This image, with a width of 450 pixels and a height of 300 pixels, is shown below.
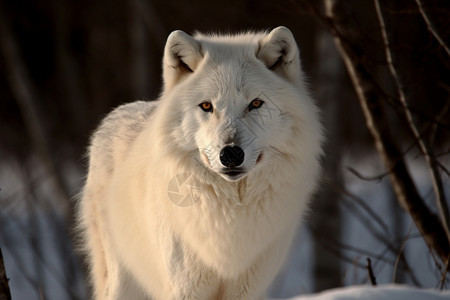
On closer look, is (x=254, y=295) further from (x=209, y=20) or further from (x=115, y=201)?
(x=209, y=20)

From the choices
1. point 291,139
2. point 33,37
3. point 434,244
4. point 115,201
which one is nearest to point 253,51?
point 291,139

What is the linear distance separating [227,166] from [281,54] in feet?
3.16

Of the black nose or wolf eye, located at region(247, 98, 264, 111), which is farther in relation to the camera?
wolf eye, located at region(247, 98, 264, 111)

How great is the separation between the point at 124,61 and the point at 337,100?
29.4 ft

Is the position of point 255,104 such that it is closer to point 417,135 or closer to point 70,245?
point 417,135

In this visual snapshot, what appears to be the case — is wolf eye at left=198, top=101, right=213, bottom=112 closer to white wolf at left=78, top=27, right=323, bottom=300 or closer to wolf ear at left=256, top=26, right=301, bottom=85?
white wolf at left=78, top=27, right=323, bottom=300

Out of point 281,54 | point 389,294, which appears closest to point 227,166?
point 281,54

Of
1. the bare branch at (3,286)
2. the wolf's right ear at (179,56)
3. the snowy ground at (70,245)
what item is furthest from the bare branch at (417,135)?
the bare branch at (3,286)

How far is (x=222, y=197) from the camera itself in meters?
3.17


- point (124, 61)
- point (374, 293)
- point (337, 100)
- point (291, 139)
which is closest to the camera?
point (291, 139)

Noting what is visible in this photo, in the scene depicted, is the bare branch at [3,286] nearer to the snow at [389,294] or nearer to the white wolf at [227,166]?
the white wolf at [227,166]

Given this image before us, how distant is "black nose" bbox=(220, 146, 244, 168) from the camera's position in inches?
110

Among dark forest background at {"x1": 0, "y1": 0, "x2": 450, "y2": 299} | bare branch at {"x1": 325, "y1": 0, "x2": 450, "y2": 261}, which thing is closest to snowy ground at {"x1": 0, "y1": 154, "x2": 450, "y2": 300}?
dark forest background at {"x1": 0, "y1": 0, "x2": 450, "y2": 299}

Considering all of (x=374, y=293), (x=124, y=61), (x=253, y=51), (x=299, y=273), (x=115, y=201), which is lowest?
(x=299, y=273)
